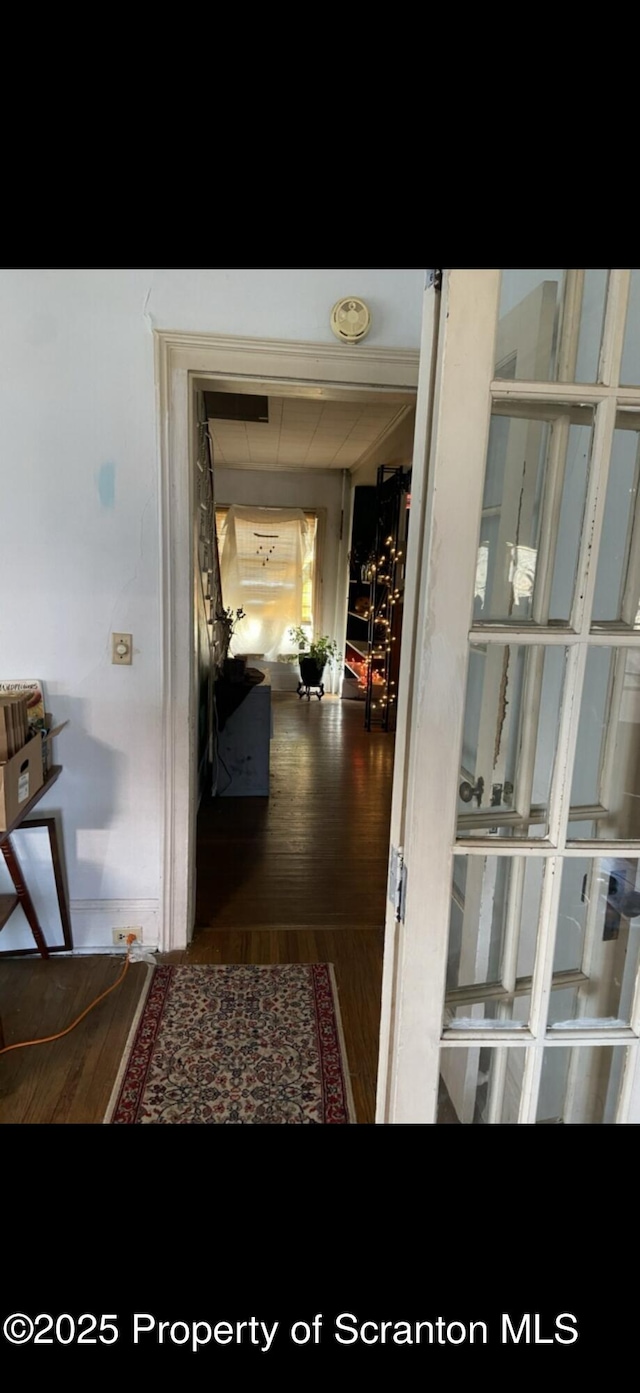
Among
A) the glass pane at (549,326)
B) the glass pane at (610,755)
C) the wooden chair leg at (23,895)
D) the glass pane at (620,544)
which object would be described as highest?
the glass pane at (549,326)

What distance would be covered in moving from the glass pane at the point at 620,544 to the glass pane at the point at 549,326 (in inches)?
5.0

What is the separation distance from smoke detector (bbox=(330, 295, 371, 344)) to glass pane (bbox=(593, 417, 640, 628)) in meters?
1.31

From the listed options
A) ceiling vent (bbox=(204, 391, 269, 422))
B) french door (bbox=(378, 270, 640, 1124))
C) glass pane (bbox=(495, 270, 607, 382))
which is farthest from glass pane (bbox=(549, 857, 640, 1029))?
ceiling vent (bbox=(204, 391, 269, 422))

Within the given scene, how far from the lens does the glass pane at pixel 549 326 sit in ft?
2.66

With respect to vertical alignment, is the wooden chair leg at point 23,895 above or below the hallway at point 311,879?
above

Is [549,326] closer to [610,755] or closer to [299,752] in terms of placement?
[610,755]

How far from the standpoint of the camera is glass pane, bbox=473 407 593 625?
862 millimetres

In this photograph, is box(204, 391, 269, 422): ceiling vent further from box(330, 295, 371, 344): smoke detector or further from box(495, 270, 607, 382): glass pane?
box(495, 270, 607, 382): glass pane

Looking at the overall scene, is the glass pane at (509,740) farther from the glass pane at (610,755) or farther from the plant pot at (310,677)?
the plant pot at (310,677)

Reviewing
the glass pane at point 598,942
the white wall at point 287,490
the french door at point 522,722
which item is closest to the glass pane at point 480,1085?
the french door at point 522,722

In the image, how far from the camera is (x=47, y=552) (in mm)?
2057

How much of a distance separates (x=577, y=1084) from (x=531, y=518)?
3.22 ft
